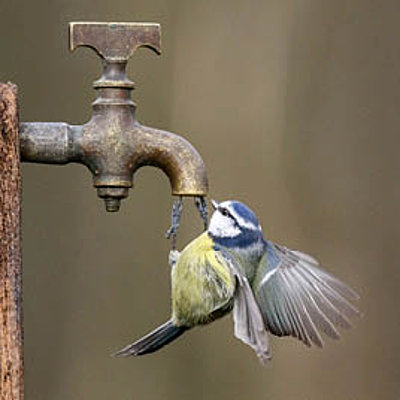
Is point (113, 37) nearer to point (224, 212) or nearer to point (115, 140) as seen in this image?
point (115, 140)

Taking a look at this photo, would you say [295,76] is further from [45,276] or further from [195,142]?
[45,276]

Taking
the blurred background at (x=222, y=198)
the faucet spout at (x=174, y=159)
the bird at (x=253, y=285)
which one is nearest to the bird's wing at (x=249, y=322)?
the bird at (x=253, y=285)

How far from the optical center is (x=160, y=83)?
7.75ft

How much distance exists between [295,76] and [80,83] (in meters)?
0.42

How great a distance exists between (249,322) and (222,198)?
98 cm

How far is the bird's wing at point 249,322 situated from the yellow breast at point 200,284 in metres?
0.08

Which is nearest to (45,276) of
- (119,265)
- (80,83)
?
(119,265)

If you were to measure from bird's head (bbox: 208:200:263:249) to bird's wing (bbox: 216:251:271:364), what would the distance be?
7 cm

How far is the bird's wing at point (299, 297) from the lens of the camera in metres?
1.50

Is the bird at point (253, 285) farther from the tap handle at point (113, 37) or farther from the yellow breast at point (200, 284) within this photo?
the tap handle at point (113, 37)

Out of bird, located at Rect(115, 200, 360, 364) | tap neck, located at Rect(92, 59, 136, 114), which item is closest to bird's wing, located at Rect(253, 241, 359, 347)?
bird, located at Rect(115, 200, 360, 364)

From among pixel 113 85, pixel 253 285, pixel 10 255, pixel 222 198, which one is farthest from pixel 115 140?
pixel 222 198

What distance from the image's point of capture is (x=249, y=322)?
137 cm

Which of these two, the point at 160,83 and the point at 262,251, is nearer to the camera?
the point at 262,251
